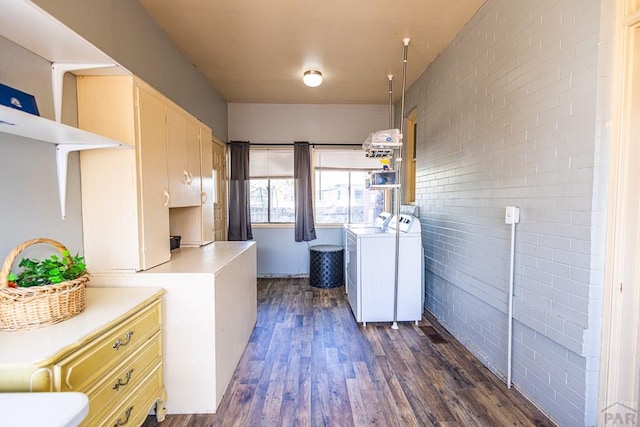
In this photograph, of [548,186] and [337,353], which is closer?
[548,186]

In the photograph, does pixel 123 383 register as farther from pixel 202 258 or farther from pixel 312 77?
pixel 312 77

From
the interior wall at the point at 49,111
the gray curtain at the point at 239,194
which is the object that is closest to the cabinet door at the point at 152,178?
the interior wall at the point at 49,111

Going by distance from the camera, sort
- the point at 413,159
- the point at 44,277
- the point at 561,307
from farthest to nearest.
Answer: the point at 413,159, the point at 561,307, the point at 44,277

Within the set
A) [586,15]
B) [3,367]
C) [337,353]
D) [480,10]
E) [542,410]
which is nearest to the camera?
[3,367]

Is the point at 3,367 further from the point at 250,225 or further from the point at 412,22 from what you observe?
the point at 250,225

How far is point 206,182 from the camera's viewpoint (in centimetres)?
294

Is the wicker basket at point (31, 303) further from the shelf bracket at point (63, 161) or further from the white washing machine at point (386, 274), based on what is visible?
A: the white washing machine at point (386, 274)

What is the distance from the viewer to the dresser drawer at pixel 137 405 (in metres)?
1.29

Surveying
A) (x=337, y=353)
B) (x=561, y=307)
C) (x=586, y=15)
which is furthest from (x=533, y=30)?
(x=337, y=353)

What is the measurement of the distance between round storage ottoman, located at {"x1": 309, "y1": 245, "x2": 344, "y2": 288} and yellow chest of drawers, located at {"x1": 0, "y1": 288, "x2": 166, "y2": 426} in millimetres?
2889

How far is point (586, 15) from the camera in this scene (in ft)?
5.06

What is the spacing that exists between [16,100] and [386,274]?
294 cm

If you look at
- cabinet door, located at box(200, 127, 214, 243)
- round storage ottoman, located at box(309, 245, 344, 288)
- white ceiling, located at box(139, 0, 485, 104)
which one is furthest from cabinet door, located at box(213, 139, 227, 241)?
round storage ottoman, located at box(309, 245, 344, 288)

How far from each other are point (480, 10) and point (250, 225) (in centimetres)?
387
